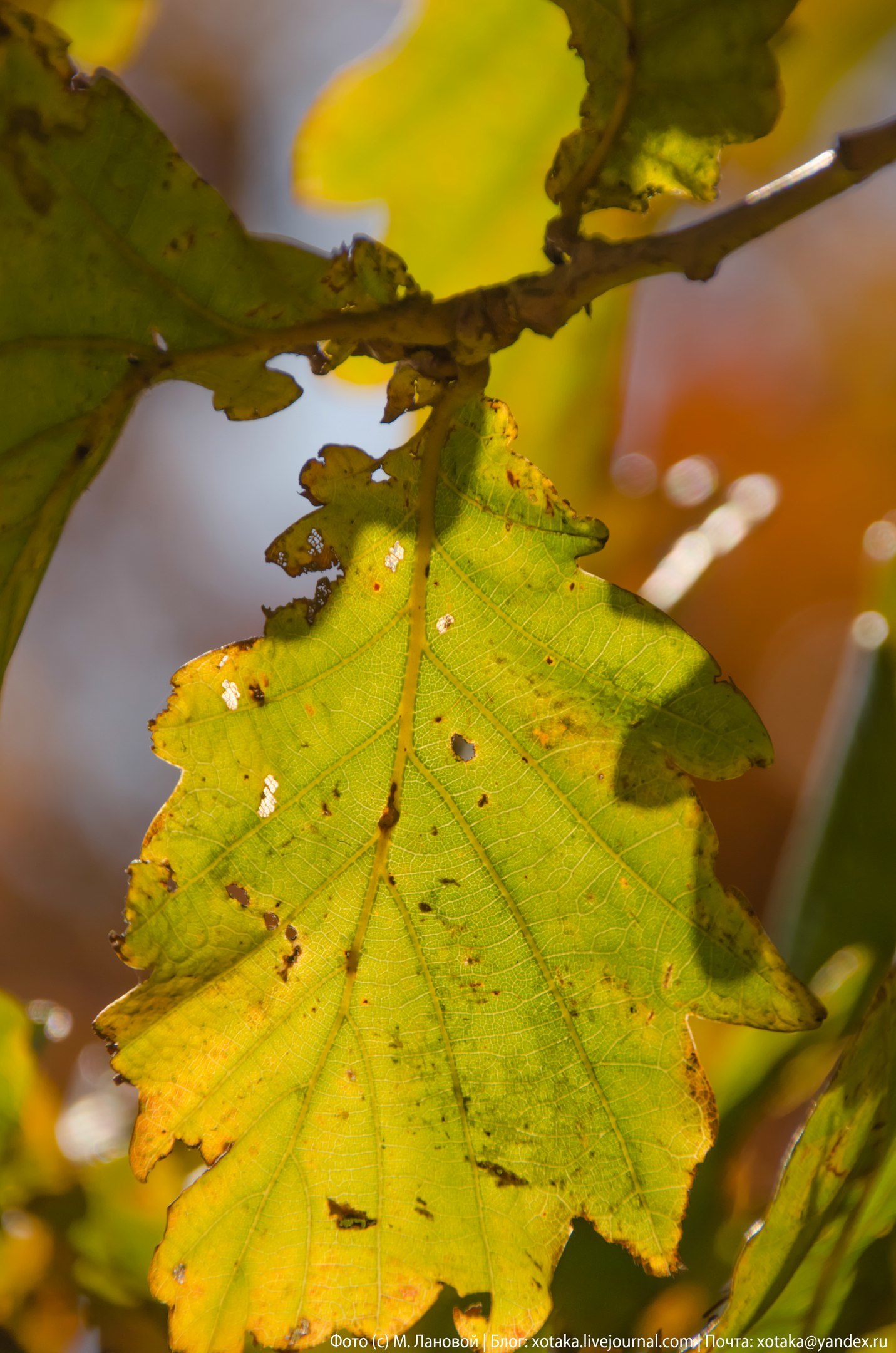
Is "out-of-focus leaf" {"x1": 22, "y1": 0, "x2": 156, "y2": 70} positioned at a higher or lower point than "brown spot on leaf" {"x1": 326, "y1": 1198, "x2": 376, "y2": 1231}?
higher

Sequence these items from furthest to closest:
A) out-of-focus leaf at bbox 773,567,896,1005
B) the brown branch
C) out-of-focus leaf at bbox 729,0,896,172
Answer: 1. out-of-focus leaf at bbox 729,0,896,172
2. out-of-focus leaf at bbox 773,567,896,1005
3. the brown branch

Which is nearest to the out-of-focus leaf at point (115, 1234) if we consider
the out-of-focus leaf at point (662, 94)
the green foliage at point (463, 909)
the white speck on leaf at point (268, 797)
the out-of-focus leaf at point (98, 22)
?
the green foliage at point (463, 909)

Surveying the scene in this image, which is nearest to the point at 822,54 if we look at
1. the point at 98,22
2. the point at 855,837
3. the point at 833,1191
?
the point at 98,22

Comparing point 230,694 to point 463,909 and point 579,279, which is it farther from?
point 579,279

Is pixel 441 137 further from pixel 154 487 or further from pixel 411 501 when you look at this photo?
pixel 154 487

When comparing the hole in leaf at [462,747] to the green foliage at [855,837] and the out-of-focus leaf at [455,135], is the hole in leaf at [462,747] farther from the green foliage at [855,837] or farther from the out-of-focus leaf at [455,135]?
the out-of-focus leaf at [455,135]

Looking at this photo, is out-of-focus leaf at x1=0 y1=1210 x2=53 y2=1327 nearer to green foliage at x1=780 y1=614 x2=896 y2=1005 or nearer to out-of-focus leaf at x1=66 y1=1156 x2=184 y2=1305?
out-of-focus leaf at x1=66 y1=1156 x2=184 y2=1305

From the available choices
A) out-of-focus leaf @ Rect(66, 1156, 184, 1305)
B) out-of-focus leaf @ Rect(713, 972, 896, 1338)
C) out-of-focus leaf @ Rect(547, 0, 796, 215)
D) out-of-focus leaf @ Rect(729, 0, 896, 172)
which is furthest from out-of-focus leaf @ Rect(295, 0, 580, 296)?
out-of-focus leaf @ Rect(66, 1156, 184, 1305)
